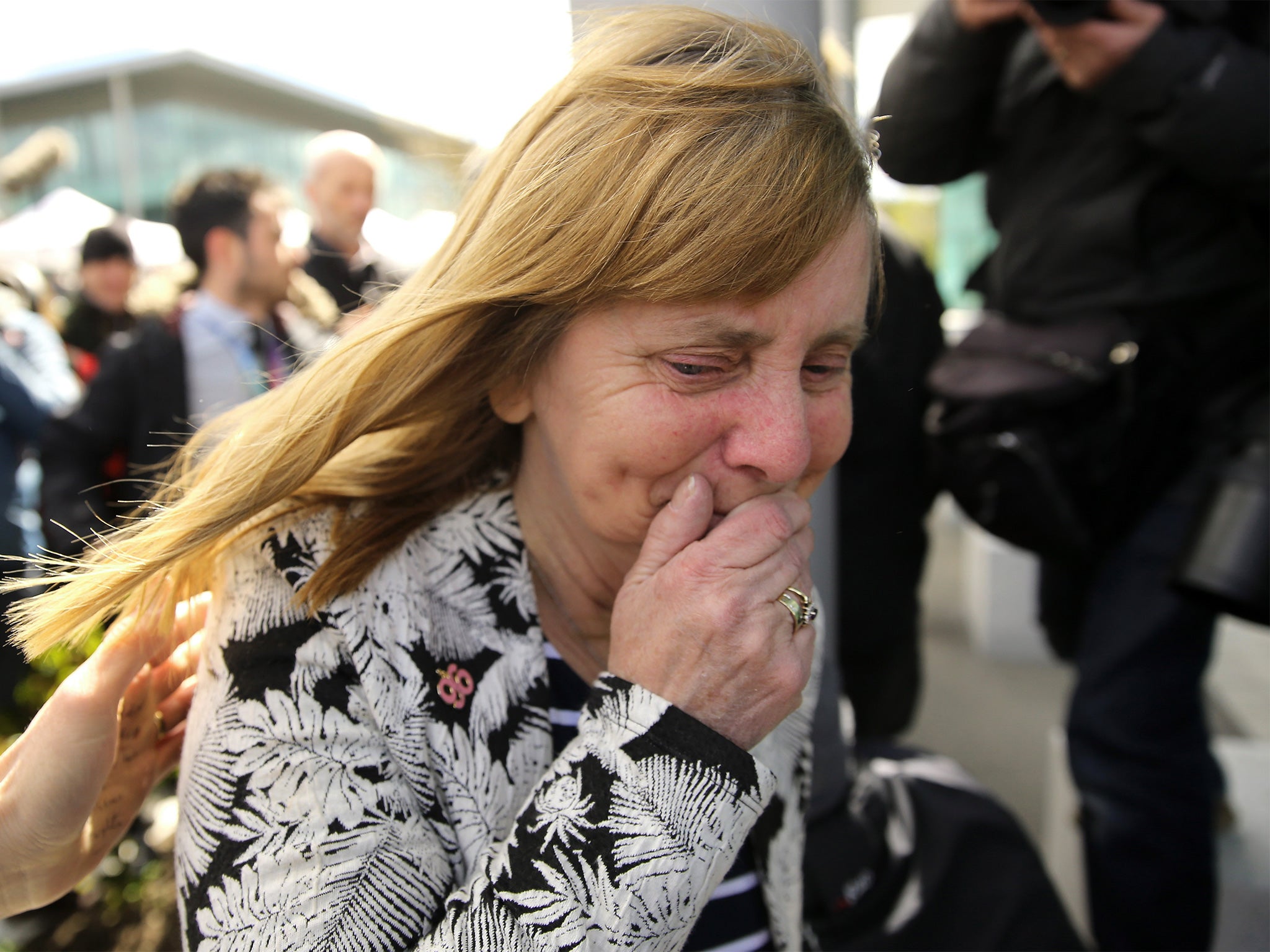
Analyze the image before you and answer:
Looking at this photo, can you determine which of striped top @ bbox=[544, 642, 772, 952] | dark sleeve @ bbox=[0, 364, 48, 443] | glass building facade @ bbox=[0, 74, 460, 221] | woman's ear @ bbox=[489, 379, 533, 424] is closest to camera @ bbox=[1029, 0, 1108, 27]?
woman's ear @ bbox=[489, 379, 533, 424]

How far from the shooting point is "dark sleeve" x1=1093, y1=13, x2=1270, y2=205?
6.07ft

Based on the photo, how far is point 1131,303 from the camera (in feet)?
6.89

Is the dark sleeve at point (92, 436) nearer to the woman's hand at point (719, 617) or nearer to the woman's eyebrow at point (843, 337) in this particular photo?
the woman's hand at point (719, 617)

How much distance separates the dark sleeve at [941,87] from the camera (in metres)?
2.02

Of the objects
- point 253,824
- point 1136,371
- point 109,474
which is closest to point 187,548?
point 253,824

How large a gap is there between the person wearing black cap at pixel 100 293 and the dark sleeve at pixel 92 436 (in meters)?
3.50

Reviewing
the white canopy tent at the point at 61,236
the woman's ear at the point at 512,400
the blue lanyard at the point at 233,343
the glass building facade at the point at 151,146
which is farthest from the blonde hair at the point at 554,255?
the glass building facade at the point at 151,146

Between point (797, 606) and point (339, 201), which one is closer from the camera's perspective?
point (797, 606)

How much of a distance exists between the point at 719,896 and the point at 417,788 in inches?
19.9

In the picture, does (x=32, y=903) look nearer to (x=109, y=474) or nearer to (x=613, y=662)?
(x=613, y=662)

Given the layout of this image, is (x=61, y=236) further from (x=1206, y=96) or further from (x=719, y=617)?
(x=719, y=617)

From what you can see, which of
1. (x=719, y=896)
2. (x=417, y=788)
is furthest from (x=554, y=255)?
(x=719, y=896)

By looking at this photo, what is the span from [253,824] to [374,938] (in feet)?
0.58

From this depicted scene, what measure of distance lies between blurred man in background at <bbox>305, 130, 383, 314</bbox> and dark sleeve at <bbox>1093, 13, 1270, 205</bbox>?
3.19 meters
